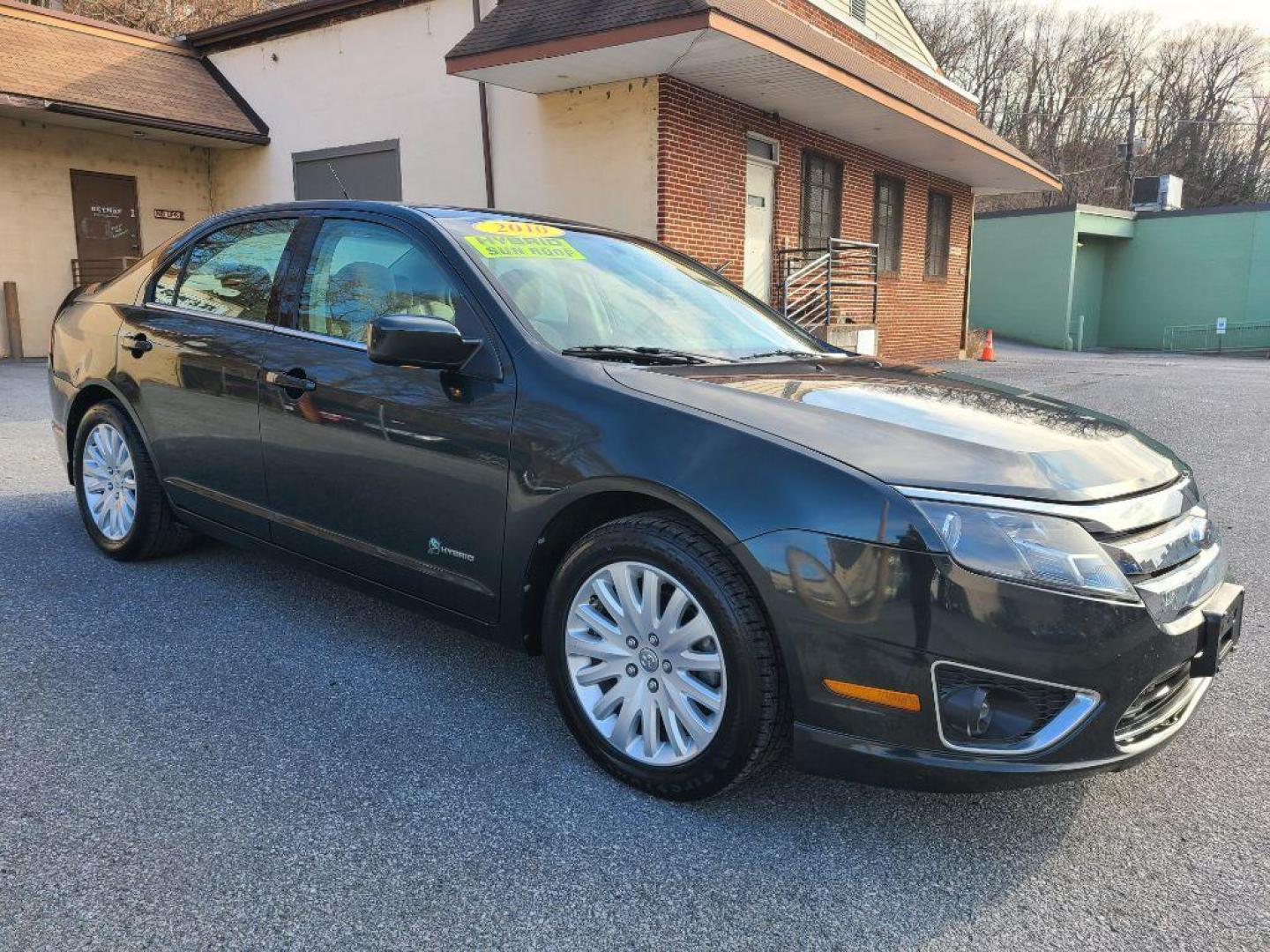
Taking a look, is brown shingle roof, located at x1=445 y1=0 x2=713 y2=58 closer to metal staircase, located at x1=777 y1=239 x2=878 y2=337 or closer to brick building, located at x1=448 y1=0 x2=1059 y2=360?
brick building, located at x1=448 y1=0 x2=1059 y2=360

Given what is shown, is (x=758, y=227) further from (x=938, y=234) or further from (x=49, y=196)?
(x=49, y=196)

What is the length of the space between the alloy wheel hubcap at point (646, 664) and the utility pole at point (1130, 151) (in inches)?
1553

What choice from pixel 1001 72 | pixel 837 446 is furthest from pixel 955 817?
pixel 1001 72

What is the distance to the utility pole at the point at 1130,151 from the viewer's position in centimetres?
3928

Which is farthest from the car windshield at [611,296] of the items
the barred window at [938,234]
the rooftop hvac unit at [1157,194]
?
the rooftop hvac unit at [1157,194]

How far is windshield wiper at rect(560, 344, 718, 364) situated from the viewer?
2.84 metres

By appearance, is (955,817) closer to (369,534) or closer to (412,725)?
(412,725)

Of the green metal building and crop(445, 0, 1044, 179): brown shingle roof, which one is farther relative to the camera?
the green metal building

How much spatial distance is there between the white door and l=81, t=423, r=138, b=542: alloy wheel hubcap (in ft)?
28.6

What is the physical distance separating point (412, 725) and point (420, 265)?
1.50 metres

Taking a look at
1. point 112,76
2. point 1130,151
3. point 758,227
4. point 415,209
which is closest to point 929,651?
point 415,209

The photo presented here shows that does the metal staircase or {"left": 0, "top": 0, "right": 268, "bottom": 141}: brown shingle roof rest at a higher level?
{"left": 0, "top": 0, "right": 268, "bottom": 141}: brown shingle roof

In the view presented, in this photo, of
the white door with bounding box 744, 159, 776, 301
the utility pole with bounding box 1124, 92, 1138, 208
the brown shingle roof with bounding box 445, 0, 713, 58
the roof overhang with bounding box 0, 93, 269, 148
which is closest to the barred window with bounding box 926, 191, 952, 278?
the white door with bounding box 744, 159, 776, 301

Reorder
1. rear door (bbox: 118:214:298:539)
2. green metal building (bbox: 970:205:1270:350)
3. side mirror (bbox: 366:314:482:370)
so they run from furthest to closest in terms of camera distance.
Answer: green metal building (bbox: 970:205:1270:350) → rear door (bbox: 118:214:298:539) → side mirror (bbox: 366:314:482:370)
